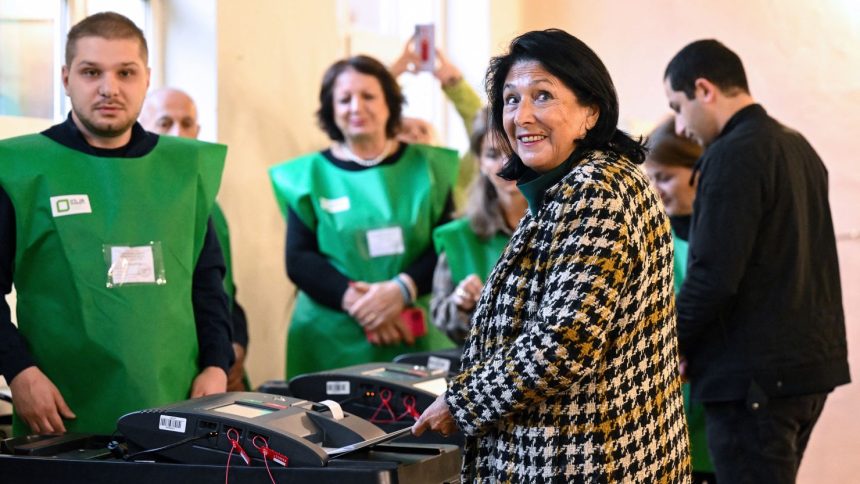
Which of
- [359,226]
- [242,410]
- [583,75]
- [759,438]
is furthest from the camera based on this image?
[359,226]

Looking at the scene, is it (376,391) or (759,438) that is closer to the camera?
(376,391)

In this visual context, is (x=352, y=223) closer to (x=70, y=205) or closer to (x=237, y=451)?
(x=70, y=205)

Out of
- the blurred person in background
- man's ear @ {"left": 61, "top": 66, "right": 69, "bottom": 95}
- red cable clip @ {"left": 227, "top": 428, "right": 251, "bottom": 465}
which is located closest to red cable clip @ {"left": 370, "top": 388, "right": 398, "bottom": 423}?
red cable clip @ {"left": 227, "top": 428, "right": 251, "bottom": 465}

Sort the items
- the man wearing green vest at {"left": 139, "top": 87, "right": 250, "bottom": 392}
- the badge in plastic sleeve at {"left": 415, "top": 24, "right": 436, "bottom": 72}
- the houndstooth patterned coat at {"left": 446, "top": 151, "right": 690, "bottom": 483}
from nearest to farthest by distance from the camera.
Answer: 1. the houndstooth patterned coat at {"left": 446, "top": 151, "right": 690, "bottom": 483}
2. the man wearing green vest at {"left": 139, "top": 87, "right": 250, "bottom": 392}
3. the badge in plastic sleeve at {"left": 415, "top": 24, "right": 436, "bottom": 72}

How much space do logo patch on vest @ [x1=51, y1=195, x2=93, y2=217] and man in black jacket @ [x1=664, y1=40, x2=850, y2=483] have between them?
1.36 m

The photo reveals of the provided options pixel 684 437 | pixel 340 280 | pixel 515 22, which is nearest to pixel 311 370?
pixel 340 280

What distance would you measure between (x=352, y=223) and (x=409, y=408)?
4.20ft

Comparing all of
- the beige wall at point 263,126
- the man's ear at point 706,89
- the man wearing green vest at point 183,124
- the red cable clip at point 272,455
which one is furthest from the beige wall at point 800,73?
the red cable clip at point 272,455

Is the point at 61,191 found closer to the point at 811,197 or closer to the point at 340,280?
the point at 340,280

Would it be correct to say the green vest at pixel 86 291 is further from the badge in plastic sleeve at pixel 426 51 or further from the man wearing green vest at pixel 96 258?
the badge in plastic sleeve at pixel 426 51

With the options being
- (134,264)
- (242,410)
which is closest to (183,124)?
(134,264)

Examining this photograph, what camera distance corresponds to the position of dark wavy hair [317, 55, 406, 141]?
141 inches

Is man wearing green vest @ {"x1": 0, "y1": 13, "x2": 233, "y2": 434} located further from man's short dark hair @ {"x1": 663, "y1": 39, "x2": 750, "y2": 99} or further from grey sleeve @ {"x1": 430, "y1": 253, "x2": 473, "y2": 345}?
man's short dark hair @ {"x1": 663, "y1": 39, "x2": 750, "y2": 99}

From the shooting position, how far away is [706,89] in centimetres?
286
